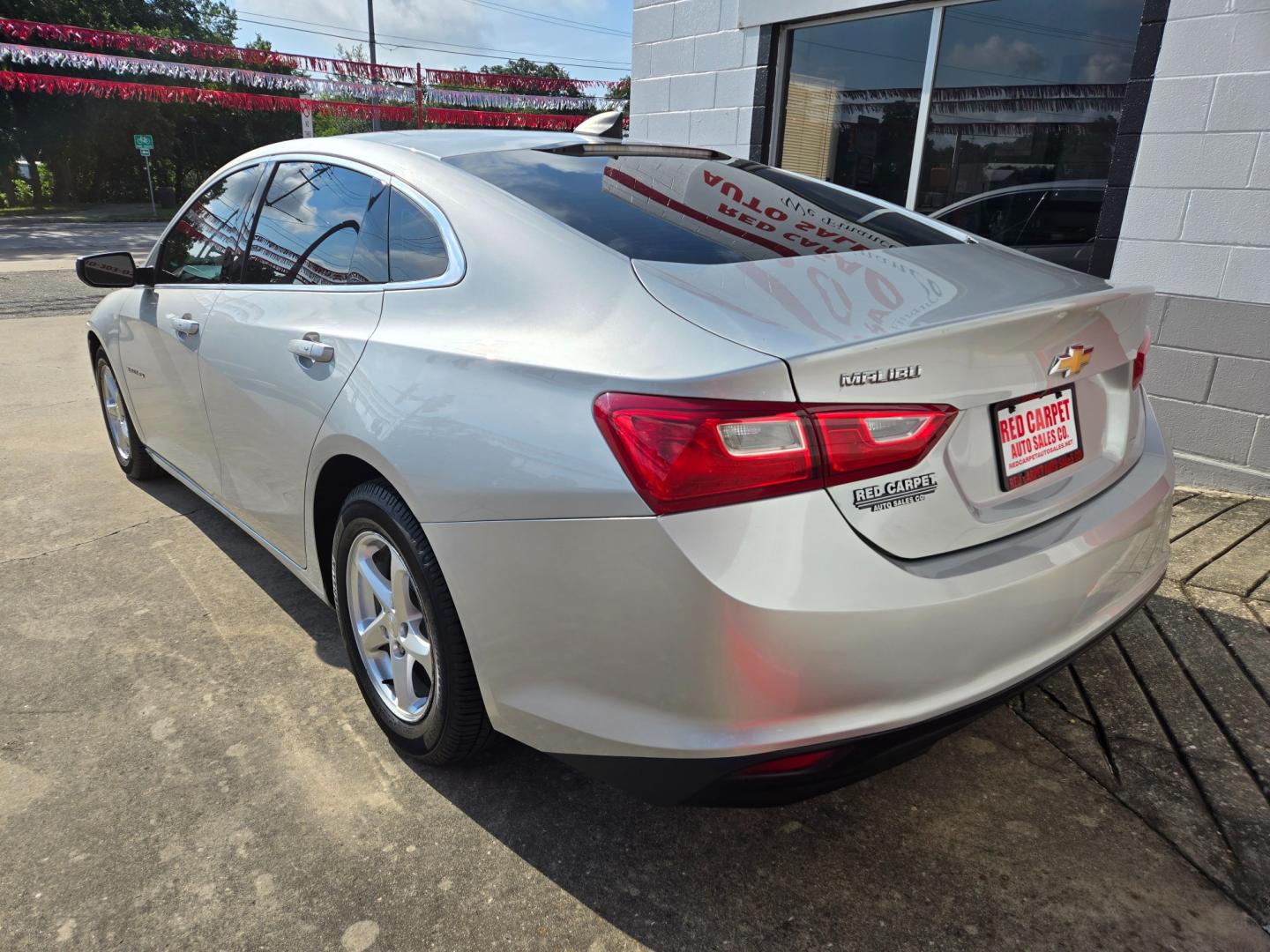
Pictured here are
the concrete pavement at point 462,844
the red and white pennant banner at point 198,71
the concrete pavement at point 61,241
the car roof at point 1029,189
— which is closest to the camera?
the concrete pavement at point 462,844

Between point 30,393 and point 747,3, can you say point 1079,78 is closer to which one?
point 747,3

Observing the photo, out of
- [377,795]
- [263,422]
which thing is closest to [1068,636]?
[377,795]

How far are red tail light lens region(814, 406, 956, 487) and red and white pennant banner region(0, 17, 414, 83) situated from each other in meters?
20.9

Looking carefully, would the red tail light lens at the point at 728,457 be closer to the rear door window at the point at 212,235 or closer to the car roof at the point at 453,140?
the car roof at the point at 453,140

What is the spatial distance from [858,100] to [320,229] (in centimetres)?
460

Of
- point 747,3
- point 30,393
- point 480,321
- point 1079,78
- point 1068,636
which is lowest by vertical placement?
point 30,393

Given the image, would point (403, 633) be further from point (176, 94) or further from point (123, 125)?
point (123, 125)

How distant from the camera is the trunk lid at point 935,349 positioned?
158cm

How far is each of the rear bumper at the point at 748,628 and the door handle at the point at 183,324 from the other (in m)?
1.83

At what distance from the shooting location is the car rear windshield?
2021 mm

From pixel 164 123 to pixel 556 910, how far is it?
4032 cm

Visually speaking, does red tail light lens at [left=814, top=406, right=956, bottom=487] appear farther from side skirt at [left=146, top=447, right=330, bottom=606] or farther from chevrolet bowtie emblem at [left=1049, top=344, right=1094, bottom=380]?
side skirt at [left=146, top=447, right=330, bottom=606]

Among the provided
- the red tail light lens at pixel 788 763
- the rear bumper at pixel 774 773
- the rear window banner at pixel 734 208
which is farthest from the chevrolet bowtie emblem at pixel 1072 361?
the red tail light lens at pixel 788 763

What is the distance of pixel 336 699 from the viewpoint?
2.71m
